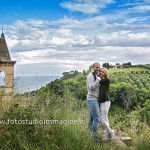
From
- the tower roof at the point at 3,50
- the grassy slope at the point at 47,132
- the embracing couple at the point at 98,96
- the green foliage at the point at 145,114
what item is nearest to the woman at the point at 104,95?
the embracing couple at the point at 98,96

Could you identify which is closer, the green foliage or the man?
Answer: the man

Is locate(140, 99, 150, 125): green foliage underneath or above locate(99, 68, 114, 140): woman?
underneath

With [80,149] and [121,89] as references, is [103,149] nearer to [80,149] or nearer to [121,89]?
[80,149]

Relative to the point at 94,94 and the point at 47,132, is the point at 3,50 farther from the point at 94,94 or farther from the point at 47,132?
the point at 47,132

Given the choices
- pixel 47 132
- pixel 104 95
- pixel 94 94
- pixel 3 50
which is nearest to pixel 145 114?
pixel 3 50

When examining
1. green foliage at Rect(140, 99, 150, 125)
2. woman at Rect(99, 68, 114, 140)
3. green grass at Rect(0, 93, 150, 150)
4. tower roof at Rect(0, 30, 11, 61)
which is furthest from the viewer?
tower roof at Rect(0, 30, 11, 61)

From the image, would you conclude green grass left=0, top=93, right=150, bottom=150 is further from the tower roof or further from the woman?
the tower roof

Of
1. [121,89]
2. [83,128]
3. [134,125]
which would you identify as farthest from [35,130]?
[121,89]

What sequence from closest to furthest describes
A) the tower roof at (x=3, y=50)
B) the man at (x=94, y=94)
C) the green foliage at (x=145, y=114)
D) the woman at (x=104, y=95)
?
the man at (x=94, y=94), the woman at (x=104, y=95), the green foliage at (x=145, y=114), the tower roof at (x=3, y=50)

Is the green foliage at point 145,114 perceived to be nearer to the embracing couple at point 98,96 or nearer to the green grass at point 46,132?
the embracing couple at point 98,96

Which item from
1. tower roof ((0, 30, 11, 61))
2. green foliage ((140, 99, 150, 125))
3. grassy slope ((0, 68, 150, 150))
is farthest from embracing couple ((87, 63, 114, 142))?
tower roof ((0, 30, 11, 61))

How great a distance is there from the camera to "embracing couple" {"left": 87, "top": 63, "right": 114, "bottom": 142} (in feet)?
22.7

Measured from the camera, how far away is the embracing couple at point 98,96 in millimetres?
6918

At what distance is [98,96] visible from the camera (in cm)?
706
